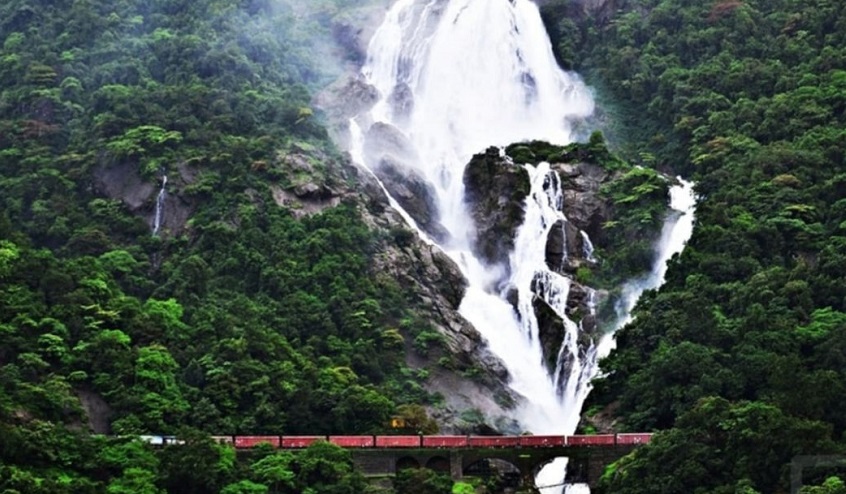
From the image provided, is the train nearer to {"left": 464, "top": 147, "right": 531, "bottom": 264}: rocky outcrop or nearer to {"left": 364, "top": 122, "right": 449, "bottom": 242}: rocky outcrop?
{"left": 464, "top": 147, "right": 531, "bottom": 264}: rocky outcrop

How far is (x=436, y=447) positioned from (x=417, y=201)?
2573 cm

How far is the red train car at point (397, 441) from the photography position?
84.1 meters

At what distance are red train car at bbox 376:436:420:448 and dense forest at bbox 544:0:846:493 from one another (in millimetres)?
8924

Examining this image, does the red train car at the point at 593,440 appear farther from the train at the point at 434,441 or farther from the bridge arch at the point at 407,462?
the bridge arch at the point at 407,462

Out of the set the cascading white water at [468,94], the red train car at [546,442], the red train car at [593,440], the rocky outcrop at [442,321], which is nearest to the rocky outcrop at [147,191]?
the rocky outcrop at [442,321]

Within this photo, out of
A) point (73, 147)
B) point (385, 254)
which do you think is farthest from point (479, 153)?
point (73, 147)

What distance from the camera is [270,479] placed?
260 ft

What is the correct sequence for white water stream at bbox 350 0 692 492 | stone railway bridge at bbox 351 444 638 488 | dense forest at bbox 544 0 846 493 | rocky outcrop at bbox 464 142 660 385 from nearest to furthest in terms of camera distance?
dense forest at bbox 544 0 846 493 → stone railway bridge at bbox 351 444 638 488 → rocky outcrop at bbox 464 142 660 385 → white water stream at bbox 350 0 692 492

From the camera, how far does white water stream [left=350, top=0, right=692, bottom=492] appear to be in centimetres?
9988

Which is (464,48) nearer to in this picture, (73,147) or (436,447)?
(73,147)

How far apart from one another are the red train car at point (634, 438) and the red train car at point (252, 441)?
1470cm

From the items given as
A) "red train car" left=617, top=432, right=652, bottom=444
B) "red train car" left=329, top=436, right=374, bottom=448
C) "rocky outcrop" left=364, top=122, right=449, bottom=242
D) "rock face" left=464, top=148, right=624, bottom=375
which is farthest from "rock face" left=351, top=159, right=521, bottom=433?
"red train car" left=617, top=432, right=652, bottom=444

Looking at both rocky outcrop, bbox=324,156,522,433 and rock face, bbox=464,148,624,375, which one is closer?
rocky outcrop, bbox=324,156,522,433

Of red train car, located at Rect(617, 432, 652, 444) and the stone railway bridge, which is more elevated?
red train car, located at Rect(617, 432, 652, 444)
